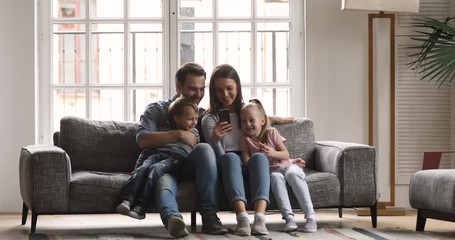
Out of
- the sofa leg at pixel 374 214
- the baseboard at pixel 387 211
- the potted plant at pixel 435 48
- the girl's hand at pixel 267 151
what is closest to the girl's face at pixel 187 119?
the girl's hand at pixel 267 151

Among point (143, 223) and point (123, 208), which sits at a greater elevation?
point (123, 208)

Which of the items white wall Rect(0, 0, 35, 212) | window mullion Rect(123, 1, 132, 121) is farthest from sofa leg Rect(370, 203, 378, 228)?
white wall Rect(0, 0, 35, 212)

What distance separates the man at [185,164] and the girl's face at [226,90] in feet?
0.31

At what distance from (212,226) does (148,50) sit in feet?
6.75

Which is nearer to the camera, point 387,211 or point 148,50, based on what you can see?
point 387,211


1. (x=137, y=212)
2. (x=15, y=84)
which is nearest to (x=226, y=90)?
(x=137, y=212)

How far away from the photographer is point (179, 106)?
5.11m

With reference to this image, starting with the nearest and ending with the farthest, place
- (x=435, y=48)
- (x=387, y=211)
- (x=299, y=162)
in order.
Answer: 1. (x=299, y=162)
2. (x=387, y=211)
3. (x=435, y=48)

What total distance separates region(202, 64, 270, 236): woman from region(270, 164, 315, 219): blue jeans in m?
0.12

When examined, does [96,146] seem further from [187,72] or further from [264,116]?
[264,116]

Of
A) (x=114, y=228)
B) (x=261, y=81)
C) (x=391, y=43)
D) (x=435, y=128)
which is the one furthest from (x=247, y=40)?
(x=114, y=228)

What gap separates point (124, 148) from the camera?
544 cm

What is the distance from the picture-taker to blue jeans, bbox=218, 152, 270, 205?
15.7ft

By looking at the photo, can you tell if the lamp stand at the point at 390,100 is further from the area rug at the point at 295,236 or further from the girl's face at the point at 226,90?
the girl's face at the point at 226,90
